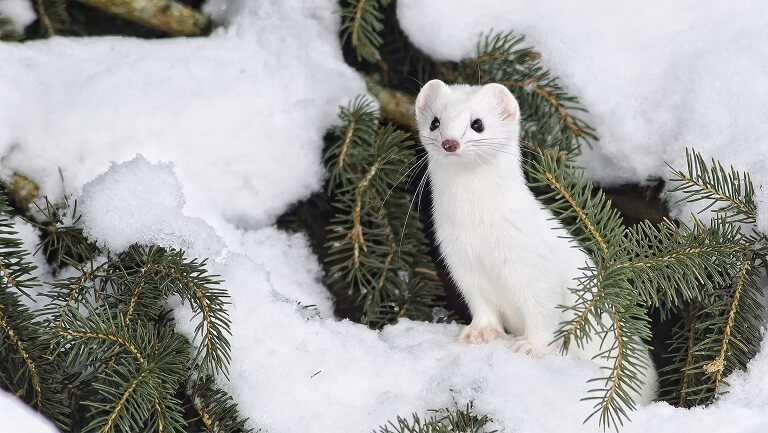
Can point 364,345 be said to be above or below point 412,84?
below

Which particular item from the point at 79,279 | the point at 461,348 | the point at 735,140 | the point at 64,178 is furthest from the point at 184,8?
the point at 735,140

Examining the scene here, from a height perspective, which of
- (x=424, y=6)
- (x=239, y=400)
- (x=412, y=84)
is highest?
(x=424, y=6)

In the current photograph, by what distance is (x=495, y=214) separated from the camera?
6.74 feet

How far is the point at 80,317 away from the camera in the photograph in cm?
160

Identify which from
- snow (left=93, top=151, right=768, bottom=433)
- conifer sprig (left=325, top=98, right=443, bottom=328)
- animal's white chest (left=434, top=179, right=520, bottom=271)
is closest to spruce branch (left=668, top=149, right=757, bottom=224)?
snow (left=93, top=151, right=768, bottom=433)

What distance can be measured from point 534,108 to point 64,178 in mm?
1211

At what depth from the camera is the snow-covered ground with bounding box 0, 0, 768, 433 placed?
1.75 metres

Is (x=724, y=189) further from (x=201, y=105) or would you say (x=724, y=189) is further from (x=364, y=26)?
(x=201, y=105)

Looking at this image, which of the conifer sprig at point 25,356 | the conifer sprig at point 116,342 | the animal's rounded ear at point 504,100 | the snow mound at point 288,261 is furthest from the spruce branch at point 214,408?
the animal's rounded ear at point 504,100

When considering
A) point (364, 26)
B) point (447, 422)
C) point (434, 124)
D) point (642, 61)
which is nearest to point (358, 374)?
Answer: point (447, 422)

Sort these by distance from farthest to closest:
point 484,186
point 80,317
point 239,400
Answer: point 484,186, point 239,400, point 80,317

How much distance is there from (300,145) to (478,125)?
0.50m

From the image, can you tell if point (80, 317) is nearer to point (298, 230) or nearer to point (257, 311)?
point (257, 311)

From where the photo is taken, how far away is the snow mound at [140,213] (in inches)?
72.1
